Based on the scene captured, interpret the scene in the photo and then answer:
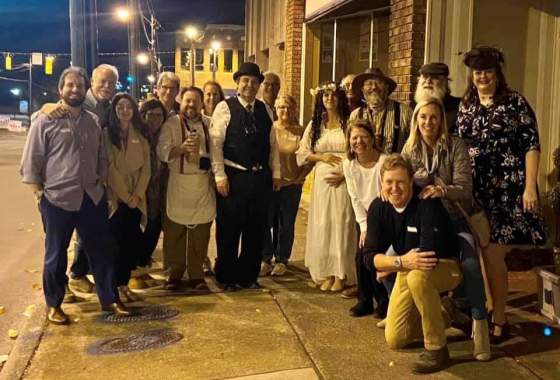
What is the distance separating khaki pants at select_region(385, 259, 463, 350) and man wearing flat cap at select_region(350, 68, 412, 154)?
1304 millimetres

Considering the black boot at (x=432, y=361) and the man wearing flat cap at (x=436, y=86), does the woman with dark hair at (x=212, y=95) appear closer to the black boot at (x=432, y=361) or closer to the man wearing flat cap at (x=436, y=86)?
the man wearing flat cap at (x=436, y=86)

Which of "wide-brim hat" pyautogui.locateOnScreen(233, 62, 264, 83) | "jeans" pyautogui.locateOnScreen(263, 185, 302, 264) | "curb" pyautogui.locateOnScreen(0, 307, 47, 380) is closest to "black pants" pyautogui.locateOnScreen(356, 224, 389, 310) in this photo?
"jeans" pyautogui.locateOnScreen(263, 185, 302, 264)

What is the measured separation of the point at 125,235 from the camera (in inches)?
206

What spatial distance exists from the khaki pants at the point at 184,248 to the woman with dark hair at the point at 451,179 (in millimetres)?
2111

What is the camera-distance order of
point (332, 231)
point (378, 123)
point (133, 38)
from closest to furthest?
point (378, 123), point (332, 231), point (133, 38)

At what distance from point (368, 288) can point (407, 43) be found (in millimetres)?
2886

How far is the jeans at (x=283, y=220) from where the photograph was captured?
6.25m

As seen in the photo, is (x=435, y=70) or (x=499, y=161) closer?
(x=499, y=161)

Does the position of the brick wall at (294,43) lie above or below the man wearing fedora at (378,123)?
above

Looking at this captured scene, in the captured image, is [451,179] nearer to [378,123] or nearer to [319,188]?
[378,123]

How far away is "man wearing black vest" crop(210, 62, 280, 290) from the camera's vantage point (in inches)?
212

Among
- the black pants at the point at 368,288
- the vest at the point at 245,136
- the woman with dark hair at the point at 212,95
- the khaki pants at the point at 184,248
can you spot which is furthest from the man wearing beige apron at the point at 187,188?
the black pants at the point at 368,288

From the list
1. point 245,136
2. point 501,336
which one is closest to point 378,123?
point 245,136

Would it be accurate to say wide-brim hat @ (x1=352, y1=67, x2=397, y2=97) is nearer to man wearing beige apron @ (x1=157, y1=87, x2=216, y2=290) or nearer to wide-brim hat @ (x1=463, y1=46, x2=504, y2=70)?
wide-brim hat @ (x1=463, y1=46, x2=504, y2=70)
